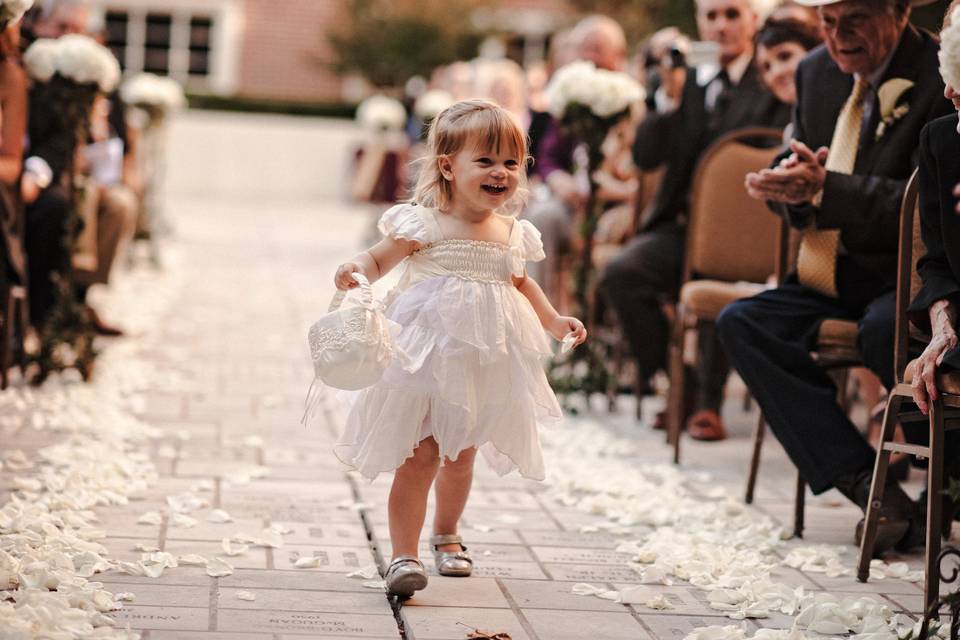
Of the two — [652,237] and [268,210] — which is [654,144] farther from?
[268,210]

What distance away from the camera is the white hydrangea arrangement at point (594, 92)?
6.99 meters

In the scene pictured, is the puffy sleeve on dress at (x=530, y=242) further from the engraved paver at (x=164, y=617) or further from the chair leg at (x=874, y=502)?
the engraved paver at (x=164, y=617)

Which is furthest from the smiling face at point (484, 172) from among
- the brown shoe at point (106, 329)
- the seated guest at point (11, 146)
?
the brown shoe at point (106, 329)

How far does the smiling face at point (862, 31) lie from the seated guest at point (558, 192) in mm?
3577

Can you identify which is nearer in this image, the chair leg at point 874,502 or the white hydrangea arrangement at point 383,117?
the chair leg at point 874,502

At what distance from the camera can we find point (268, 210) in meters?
21.6

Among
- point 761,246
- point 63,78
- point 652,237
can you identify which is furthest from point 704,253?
point 63,78

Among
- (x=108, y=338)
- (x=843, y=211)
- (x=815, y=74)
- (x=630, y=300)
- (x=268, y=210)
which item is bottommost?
(x=268, y=210)

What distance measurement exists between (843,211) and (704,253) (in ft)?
4.97

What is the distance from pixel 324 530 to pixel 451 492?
0.57m

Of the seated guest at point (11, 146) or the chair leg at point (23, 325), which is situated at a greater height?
the seated guest at point (11, 146)

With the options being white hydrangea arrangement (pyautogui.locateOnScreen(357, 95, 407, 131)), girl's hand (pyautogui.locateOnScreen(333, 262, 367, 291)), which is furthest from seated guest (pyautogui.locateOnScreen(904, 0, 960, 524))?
white hydrangea arrangement (pyautogui.locateOnScreen(357, 95, 407, 131))

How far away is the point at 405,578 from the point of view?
3576 millimetres

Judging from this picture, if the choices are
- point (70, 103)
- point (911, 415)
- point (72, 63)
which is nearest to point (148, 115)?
point (70, 103)
